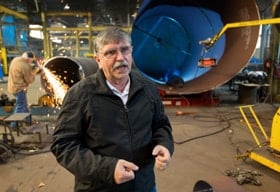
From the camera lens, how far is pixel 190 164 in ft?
9.75

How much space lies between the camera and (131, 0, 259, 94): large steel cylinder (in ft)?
16.7

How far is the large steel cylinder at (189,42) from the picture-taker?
510 centimetres

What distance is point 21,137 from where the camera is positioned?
386 cm

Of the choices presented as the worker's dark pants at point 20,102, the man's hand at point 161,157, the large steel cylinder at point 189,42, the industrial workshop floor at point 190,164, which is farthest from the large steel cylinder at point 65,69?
the man's hand at point 161,157

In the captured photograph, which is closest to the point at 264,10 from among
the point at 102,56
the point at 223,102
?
the point at 223,102

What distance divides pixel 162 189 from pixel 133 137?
1435 mm

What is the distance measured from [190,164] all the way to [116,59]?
216 cm

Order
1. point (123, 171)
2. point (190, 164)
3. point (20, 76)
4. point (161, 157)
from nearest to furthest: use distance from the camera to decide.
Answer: point (123, 171) → point (161, 157) → point (190, 164) → point (20, 76)

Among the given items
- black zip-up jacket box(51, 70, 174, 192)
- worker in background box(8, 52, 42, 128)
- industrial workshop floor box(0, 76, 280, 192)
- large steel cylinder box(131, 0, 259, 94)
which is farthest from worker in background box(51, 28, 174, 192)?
large steel cylinder box(131, 0, 259, 94)

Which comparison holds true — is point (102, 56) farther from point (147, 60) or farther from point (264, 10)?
point (264, 10)

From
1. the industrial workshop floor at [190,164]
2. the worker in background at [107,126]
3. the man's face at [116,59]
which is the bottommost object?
the industrial workshop floor at [190,164]

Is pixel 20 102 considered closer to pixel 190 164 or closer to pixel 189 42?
pixel 190 164

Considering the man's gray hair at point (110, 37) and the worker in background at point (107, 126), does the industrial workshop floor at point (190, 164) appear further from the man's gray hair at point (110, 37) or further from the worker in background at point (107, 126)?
the man's gray hair at point (110, 37)

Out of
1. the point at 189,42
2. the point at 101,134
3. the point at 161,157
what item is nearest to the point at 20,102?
the point at 101,134
